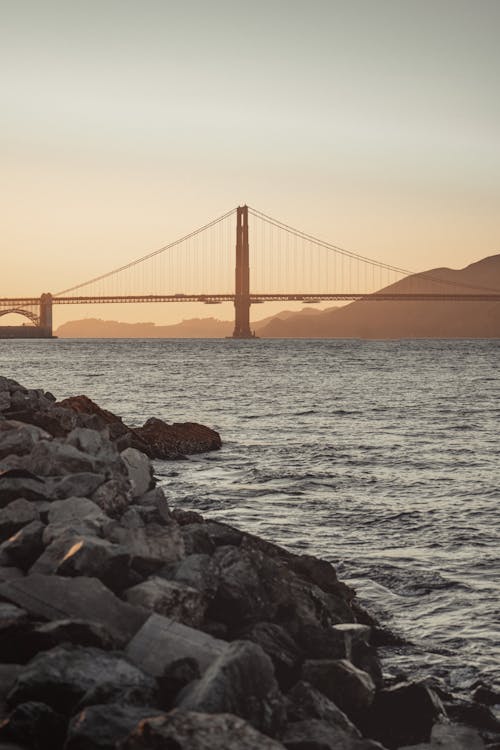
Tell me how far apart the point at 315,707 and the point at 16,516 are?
7.39 ft

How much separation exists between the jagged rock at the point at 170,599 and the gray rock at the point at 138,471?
224 cm

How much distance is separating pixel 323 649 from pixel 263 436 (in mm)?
14838

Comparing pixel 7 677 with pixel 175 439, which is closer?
pixel 7 677

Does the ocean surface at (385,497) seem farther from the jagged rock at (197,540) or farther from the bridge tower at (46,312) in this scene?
the bridge tower at (46,312)

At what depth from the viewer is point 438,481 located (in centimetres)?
1325

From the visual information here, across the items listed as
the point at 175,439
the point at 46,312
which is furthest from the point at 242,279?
the point at 175,439

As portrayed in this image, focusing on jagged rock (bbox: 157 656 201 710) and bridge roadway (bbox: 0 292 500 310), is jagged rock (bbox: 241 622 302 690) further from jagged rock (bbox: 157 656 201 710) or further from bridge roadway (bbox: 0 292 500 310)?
bridge roadway (bbox: 0 292 500 310)

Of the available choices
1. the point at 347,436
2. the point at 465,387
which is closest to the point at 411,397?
the point at 465,387

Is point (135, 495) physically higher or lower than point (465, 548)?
higher

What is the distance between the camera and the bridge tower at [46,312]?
401 feet

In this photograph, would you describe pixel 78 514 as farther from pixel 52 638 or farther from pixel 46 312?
pixel 46 312

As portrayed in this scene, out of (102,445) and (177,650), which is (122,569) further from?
(102,445)

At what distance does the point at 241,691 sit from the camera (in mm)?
3676

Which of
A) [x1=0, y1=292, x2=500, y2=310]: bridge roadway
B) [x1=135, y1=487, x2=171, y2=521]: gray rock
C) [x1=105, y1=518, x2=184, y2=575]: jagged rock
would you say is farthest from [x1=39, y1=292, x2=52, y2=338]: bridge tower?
[x1=105, y1=518, x2=184, y2=575]: jagged rock
